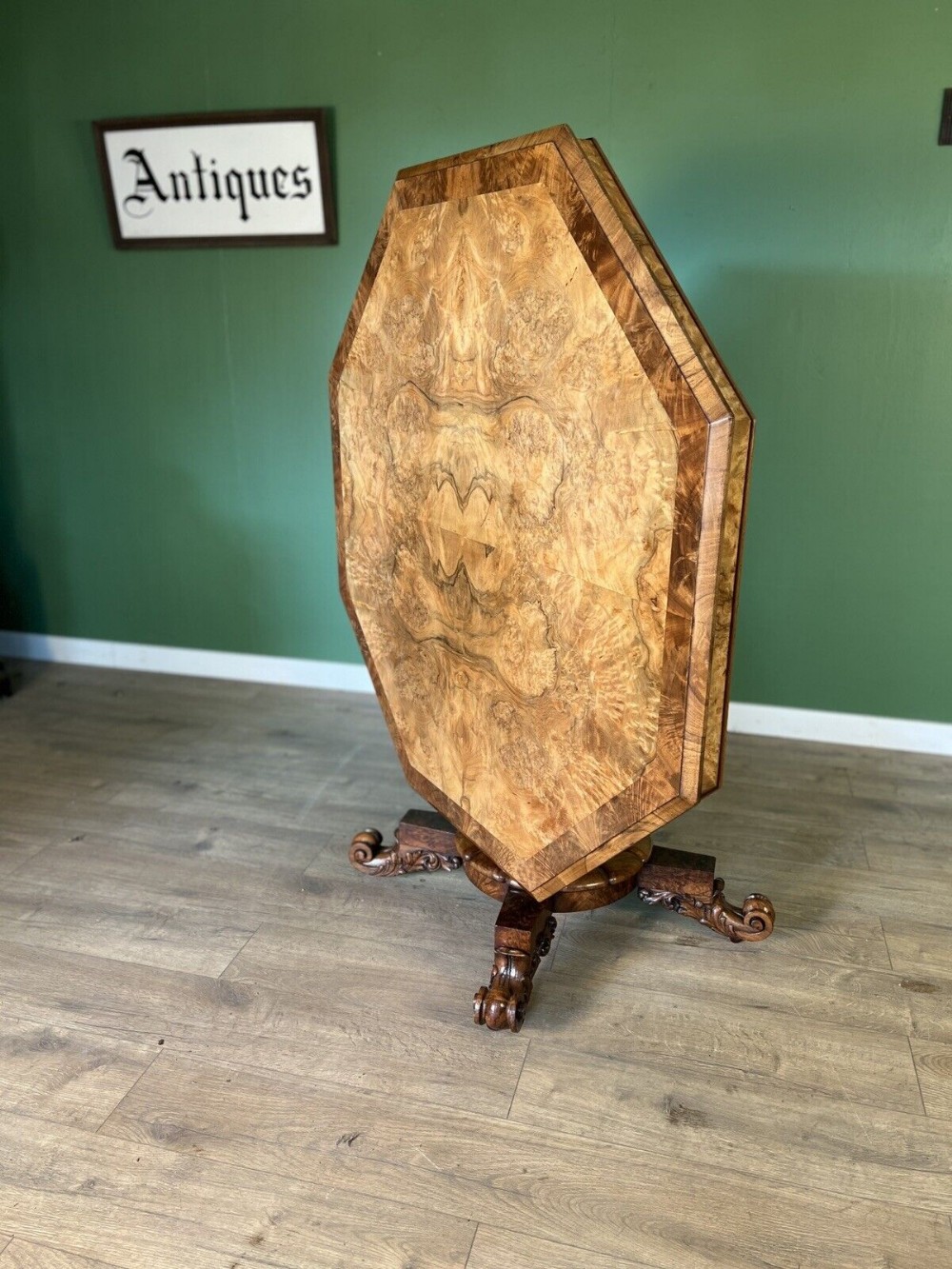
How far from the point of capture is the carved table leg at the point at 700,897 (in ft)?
5.88

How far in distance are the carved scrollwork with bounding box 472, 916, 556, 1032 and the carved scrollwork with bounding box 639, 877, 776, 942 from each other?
322mm

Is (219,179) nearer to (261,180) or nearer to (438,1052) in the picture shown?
(261,180)

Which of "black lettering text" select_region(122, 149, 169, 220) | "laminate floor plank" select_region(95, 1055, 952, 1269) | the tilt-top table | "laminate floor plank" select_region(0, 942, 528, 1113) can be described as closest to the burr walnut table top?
the tilt-top table

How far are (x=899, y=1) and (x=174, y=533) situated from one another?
2.32 metres

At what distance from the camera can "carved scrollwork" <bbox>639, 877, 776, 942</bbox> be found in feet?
5.86

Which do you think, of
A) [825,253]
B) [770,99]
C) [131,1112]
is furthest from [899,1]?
[131,1112]

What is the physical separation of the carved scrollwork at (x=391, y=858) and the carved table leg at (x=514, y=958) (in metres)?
0.27

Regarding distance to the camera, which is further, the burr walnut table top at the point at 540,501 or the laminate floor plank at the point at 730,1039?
the laminate floor plank at the point at 730,1039

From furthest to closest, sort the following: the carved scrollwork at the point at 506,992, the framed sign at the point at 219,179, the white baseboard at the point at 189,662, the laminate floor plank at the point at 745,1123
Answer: the white baseboard at the point at 189,662 < the framed sign at the point at 219,179 < the carved scrollwork at the point at 506,992 < the laminate floor plank at the point at 745,1123

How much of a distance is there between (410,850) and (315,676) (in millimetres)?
1120

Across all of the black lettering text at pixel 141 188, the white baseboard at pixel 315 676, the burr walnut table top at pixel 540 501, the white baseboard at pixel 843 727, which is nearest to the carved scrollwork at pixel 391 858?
the burr walnut table top at pixel 540 501

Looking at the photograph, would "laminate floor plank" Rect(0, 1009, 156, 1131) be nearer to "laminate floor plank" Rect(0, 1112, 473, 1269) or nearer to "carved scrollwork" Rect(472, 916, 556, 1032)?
"laminate floor plank" Rect(0, 1112, 473, 1269)

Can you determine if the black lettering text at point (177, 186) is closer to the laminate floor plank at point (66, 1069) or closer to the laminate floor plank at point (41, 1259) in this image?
the laminate floor plank at point (66, 1069)

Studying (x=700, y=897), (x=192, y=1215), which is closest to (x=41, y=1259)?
(x=192, y=1215)
